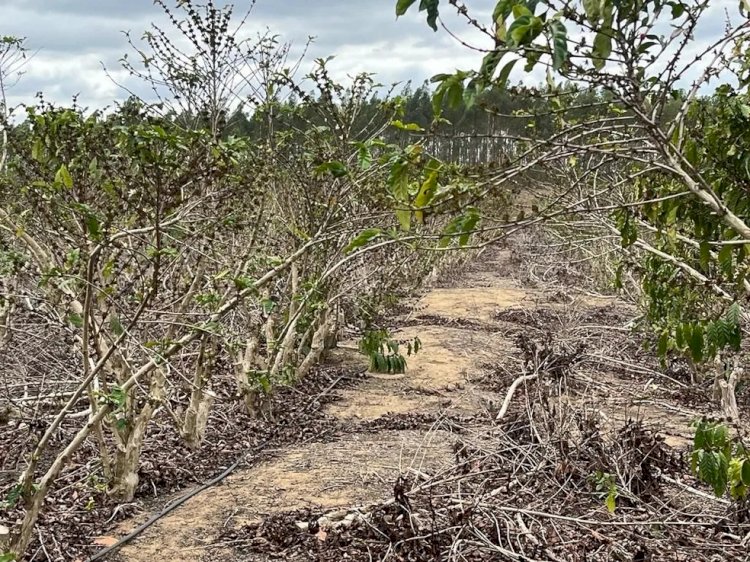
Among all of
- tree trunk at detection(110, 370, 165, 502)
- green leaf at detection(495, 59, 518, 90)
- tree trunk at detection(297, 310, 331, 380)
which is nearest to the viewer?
green leaf at detection(495, 59, 518, 90)

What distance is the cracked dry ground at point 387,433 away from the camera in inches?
175

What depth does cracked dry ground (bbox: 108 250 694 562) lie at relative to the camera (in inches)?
175

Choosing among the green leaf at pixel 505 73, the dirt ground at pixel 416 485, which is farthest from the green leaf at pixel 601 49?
the dirt ground at pixel 416 485

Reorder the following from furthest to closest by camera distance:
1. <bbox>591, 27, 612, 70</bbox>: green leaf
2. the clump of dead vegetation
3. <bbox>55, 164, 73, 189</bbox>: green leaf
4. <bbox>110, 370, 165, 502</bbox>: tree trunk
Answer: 1. <bbox>110, 370, 165, 502</bbox>: tree trunk
2. the clump of dead vegetation
3. <bbox>55, 164, 73, 189</bbox>: green leaf
4. <bbox>591, 27, 612, 70</bbox>: green leaf

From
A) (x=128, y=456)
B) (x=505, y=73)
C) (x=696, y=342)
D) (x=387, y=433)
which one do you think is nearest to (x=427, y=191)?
(x=505, y=73)

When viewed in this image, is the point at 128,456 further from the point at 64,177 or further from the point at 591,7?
the point at 591,7

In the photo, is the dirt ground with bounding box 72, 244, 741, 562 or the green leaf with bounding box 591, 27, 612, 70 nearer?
the green leaf with bounding box 591, 27, 612, 70

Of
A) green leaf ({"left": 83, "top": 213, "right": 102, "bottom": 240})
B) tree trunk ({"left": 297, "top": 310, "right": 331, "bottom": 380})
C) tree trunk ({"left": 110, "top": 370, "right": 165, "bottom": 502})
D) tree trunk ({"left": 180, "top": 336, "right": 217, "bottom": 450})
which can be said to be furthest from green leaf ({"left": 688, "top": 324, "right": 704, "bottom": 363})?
tree trunk ({"left": 297, "top": 310, "right": 331, "bottom": 380})

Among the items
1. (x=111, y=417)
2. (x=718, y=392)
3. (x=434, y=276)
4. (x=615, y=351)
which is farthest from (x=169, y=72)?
(x=434, y=276)

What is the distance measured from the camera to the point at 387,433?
646cm

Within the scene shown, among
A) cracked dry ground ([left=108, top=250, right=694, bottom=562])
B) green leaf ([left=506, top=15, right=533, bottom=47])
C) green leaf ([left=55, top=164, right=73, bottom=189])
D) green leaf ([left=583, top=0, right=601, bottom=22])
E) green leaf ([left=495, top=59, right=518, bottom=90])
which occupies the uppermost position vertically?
green leaf ([left=583, top=0, right=601, bottom=22])

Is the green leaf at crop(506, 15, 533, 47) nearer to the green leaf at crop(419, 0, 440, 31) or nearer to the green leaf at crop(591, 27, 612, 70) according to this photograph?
the green leaf at crop(419, 0, 440, 31)

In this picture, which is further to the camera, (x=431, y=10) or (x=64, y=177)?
(x=64, y=177)

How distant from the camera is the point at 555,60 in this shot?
151 cm
